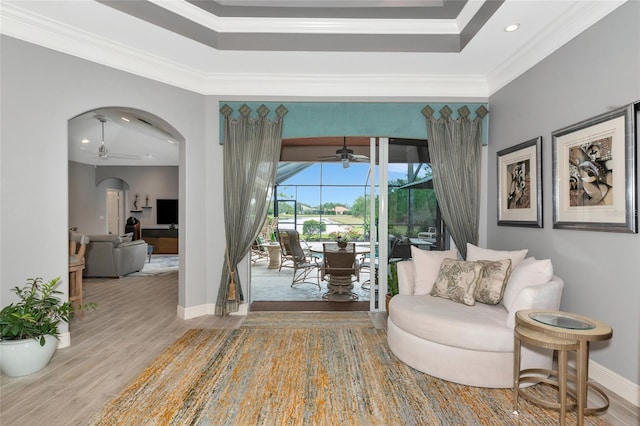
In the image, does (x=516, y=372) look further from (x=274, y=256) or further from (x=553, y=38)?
(x=274, y=256)

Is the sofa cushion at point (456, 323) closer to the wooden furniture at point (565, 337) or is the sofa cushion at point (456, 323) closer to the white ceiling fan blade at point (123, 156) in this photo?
the wooden furniture at point (565, 337)

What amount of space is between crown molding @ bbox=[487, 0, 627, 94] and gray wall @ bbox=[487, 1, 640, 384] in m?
0.06

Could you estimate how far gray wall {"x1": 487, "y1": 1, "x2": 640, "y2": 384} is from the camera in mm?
2246

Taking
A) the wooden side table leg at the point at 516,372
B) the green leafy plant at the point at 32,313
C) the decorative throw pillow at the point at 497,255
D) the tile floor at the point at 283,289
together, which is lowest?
the tile floor at the point at 283,289

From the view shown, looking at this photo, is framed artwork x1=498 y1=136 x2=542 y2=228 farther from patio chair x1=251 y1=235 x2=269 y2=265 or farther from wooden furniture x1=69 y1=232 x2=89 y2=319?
patio chair x1=251 y1=235 x2=269 y2=265

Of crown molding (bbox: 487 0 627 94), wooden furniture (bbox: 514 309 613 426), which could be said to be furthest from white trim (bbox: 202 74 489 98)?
wooden furniture (bbox: 514 309 613 426)

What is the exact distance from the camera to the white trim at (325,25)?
3119mm

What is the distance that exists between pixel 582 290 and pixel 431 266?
120cm

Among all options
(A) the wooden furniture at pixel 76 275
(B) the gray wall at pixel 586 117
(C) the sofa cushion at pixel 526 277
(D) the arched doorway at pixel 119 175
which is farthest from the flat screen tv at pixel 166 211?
(C) the sofa cushion at pixel 526 277

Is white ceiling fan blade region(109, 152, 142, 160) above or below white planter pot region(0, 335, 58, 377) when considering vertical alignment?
above

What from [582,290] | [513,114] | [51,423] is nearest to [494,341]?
[582,290]

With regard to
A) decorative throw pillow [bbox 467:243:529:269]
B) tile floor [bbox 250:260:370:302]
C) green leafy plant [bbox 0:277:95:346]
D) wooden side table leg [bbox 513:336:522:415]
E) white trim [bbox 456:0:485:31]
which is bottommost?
tile floor [bbox 250:260:370:302]

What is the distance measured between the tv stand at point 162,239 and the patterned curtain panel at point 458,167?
8.52m

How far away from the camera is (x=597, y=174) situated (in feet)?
8.15
